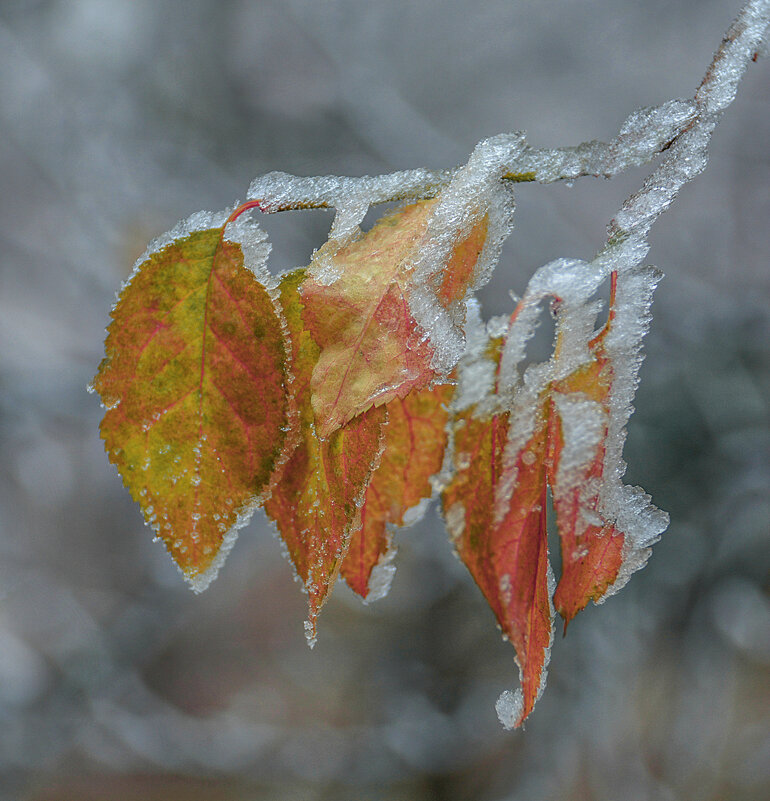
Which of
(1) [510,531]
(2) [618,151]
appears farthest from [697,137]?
(1) [510,531]

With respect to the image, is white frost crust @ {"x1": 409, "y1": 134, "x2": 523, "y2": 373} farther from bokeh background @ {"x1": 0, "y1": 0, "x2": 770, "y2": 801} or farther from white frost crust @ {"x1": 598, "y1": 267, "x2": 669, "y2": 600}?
bokeh background @ {"x1": 0, "y1": 0, "x2": 770, "y2": 801}

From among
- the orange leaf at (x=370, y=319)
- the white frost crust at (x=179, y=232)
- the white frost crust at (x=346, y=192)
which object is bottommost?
the orange leaf at (x=370, y=319)

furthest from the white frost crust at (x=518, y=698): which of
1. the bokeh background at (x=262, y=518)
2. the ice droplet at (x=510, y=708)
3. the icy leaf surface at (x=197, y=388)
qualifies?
the bokeh background at (x=262, y=518)

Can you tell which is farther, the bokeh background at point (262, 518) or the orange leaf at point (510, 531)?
the bokeh background at point (262, 518)

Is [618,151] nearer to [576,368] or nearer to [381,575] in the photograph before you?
[576,368]

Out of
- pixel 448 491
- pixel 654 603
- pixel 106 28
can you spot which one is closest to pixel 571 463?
pixel 448 491

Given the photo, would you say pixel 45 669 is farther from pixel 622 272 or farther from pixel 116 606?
pixel 622 272

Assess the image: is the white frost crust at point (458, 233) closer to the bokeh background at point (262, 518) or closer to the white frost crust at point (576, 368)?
the white frost crust at point (576, 368)
